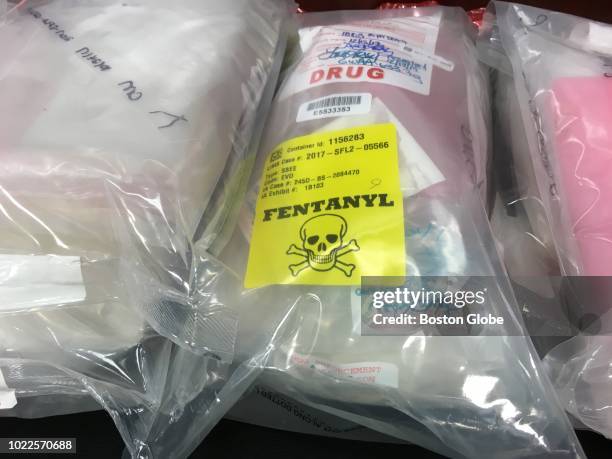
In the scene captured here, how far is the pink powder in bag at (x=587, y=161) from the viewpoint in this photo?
1.36ft

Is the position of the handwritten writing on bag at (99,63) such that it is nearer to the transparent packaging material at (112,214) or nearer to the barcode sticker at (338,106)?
the transparent packaging material at (112,214)

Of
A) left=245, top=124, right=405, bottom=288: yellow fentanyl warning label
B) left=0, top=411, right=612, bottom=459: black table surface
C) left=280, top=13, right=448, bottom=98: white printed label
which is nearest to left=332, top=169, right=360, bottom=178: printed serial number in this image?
left=245, top=124, right=405, bottom=288: yellow fentanyl warning label

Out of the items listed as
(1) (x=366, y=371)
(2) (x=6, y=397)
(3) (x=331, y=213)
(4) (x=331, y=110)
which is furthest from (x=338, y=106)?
(2) (x=6, y=397)

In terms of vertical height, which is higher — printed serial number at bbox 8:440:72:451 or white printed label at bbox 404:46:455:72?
white printed label at bbox 404:46:455:72

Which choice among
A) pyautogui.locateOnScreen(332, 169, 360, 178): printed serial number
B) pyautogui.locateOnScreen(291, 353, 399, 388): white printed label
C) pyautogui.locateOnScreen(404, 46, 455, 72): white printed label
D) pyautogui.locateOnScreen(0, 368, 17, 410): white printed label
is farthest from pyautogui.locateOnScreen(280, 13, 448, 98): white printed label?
pyautogui.locateOnScreen(0, 368, 17, 410): white printed label

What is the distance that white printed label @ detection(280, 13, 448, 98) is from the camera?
504 millimetres

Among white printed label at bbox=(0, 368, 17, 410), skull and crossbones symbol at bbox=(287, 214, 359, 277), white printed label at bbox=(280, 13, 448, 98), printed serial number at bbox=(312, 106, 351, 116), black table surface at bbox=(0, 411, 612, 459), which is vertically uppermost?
white printed label at bbox=(280, 13, 448, 98)

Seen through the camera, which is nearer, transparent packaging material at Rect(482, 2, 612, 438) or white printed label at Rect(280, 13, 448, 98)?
transparent packaging material at Rect(482, 2, 612, 438)

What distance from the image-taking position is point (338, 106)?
483 millimetres

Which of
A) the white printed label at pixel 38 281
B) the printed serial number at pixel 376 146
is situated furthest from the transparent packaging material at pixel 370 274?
the white printed label at pixel 38 281

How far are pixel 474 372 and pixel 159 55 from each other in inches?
14.2

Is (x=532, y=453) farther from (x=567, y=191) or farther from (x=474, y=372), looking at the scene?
(x=567, y=191)

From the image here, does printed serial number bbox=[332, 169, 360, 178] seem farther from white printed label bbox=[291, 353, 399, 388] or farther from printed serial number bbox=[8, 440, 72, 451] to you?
printed serial number bbox=[8, 440, 72, 451]

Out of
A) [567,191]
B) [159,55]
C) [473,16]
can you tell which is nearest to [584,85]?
[567,191]
